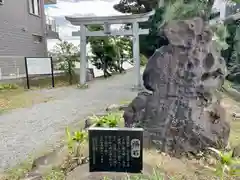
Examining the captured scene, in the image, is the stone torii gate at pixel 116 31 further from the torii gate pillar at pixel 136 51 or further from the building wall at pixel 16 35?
the building wall at pixel 16 35

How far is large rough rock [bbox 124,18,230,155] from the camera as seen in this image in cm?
324

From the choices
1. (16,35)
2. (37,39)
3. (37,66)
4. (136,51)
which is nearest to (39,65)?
(37,66)

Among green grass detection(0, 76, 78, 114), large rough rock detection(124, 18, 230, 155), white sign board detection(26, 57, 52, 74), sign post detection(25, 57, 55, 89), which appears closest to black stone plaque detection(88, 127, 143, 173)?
large rough rock detection(124, 18, 230, 155)

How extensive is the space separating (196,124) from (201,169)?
1.93 ft

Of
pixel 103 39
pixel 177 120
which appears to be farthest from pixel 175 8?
pixel 103 39

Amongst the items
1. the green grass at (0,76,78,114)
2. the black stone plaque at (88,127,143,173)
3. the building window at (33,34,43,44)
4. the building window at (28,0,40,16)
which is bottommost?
the green grass at (0,76,78,114)

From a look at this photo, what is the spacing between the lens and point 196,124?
3.24 metres

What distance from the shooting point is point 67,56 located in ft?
42.3

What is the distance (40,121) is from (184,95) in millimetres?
3545

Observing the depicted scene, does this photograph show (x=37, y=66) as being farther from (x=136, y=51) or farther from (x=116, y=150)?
(x=116, y=150)

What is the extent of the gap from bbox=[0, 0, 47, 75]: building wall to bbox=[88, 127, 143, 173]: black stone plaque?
9.56 meters

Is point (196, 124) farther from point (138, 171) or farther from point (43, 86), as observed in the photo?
point (43, 86)

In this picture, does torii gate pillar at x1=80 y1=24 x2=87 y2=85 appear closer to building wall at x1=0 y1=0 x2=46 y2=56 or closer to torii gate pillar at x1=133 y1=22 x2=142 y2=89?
torii gate pillar at x1=133 y1=22 x2=142 y2=89

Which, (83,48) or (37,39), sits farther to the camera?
(37,39)
